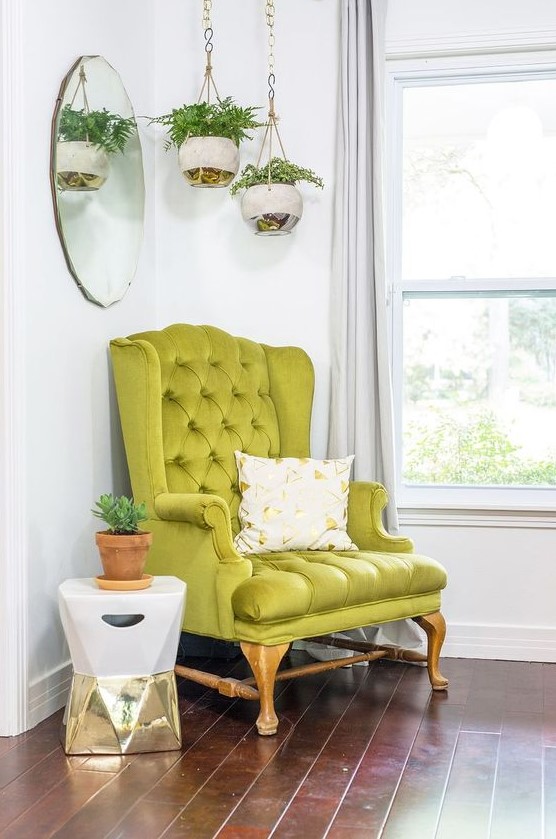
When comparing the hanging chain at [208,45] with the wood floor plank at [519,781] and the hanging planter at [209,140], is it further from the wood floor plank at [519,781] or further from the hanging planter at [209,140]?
the wood floor plank at [519,781]

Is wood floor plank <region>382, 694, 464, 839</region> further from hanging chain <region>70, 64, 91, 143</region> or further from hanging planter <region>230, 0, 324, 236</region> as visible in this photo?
hanging chain <region>70, 64, 91, 143</region>

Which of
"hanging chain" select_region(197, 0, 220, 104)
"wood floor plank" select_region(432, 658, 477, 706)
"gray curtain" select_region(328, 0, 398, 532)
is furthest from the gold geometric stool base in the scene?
"hanging chain" select_region(197, 0, 220, 104)

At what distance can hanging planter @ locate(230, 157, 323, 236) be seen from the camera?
3676mm

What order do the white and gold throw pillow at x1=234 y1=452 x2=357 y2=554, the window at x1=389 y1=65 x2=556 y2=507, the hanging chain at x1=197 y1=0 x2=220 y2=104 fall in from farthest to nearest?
the window at x1=389 y1=65 x2=556 y2=507
the hanging chain at x1=197 y1=0 x2=220 y2=104
the white and gold throw pillow at x1=234 y1=452 x2=357 y2=554

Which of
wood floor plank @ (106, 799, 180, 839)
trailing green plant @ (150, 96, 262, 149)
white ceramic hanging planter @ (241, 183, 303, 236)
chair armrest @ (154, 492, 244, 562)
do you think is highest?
trailing green plant @ (150, 96, 262, 149)

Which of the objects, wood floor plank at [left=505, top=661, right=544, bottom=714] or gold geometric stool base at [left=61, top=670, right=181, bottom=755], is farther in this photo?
wood floor plank at [left=505, top=661, right=544, bottom=714]

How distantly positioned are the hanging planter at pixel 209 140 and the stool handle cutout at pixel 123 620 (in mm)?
1676

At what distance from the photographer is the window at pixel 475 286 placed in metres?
3.93

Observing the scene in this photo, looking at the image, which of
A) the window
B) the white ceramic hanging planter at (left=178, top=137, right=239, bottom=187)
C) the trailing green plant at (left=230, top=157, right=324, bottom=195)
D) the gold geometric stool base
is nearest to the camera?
the gold geometric stool base

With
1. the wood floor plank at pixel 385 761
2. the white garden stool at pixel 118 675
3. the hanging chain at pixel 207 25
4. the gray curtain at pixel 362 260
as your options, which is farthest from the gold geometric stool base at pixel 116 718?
the hanging chain at pixel 207 25

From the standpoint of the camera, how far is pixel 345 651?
375 cm

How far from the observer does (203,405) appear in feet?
11.6

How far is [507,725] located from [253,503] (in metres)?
1.08

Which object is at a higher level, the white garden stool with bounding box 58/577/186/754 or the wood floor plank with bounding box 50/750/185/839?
the white garden stool with bounding box 58/577/186/754
